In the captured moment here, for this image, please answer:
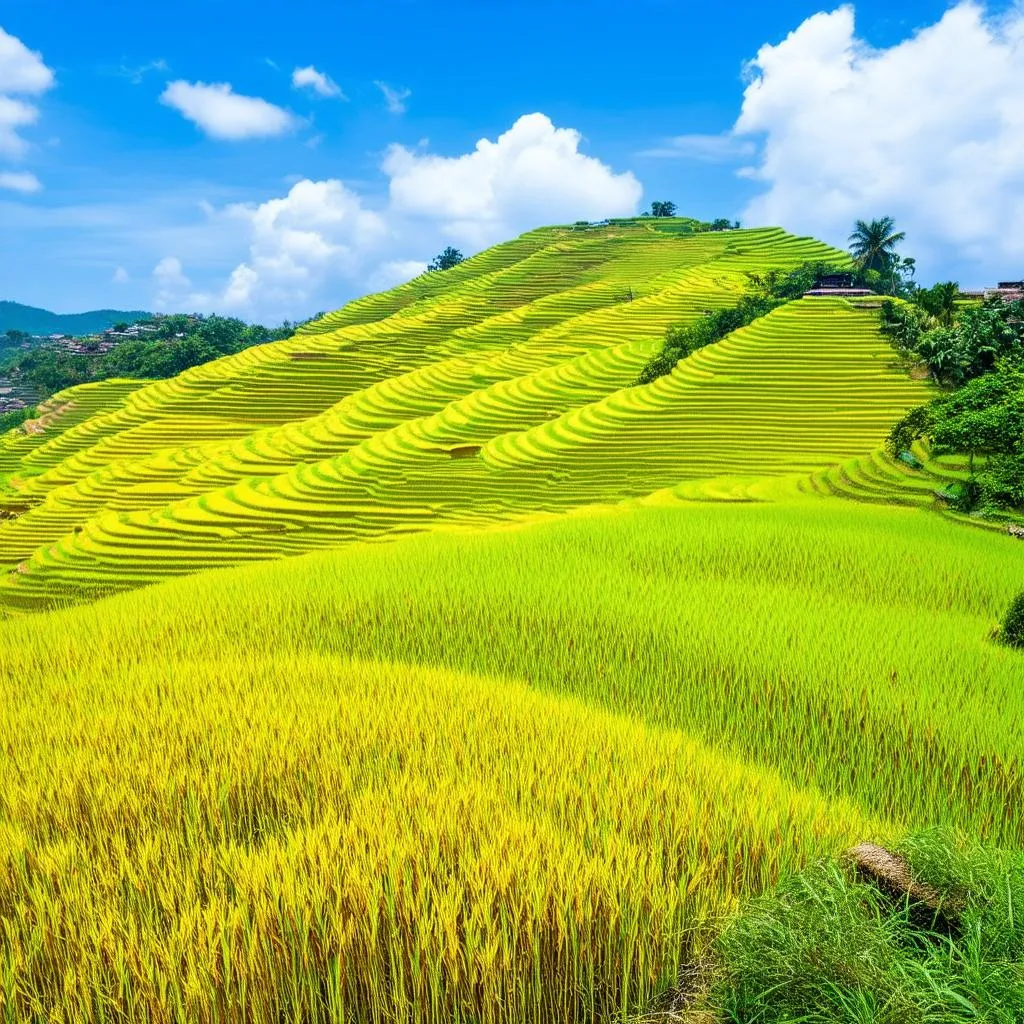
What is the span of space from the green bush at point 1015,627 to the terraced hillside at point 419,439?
925cm

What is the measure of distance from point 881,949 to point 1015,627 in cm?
464

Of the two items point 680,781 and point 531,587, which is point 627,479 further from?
point 680,781

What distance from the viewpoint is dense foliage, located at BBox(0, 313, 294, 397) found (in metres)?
53.6

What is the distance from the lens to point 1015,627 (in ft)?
18.0

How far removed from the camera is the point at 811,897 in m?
2.14

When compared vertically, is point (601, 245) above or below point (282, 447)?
above

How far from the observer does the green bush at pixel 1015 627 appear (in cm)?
542

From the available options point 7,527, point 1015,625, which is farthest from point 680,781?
point 7,527

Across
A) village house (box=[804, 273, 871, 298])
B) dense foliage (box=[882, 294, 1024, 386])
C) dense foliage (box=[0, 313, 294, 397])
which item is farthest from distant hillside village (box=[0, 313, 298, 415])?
dense foliage (box=[882, 294, 1024, 386])

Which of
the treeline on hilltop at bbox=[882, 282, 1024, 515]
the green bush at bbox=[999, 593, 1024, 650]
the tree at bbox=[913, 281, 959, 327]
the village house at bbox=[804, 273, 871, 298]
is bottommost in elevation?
the green bush at bbox=[999, 593, 1024, 650]

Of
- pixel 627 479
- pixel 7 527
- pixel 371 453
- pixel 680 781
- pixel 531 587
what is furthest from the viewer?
pixel 371 453

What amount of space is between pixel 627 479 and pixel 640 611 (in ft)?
38.4

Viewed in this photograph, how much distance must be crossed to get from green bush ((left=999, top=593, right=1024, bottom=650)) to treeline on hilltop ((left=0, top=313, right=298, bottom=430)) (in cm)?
5109

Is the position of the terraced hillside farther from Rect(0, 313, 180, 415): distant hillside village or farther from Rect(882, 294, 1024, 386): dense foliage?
Rect(0, 313, 180, 415): distant hillside village
